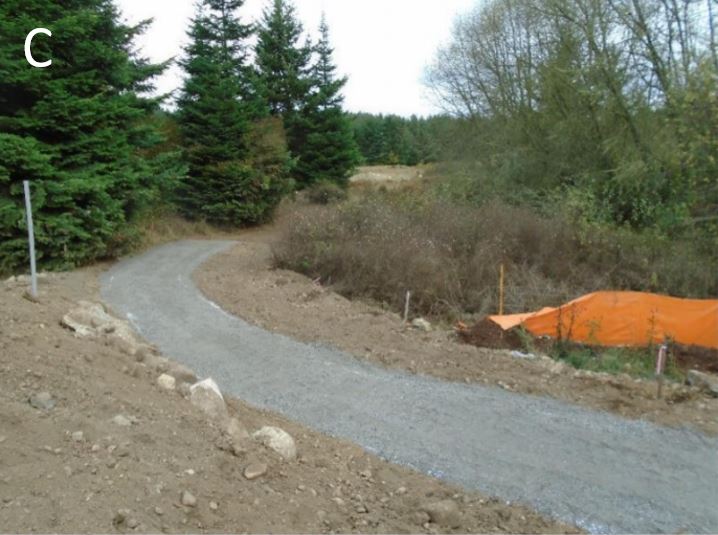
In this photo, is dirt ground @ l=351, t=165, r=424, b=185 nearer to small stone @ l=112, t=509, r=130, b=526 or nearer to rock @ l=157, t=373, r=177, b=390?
rock @ l=157, t=373, r=177, b=390

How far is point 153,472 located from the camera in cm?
351

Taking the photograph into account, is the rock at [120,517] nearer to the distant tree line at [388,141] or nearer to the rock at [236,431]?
the rock at [236,431]

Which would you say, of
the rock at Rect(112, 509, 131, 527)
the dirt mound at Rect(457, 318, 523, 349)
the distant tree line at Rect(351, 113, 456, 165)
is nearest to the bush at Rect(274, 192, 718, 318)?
the dirt mound at Rect(457, 318, 523, 349)

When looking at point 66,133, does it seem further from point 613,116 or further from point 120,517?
point 613,116

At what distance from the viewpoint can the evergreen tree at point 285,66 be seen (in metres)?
30.2

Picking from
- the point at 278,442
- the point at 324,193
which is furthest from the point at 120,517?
the point at 324,193

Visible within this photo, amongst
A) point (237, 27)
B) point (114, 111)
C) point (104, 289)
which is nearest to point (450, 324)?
point (104, 289)

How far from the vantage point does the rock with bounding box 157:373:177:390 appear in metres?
5.09

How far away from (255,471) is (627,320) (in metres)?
8.59

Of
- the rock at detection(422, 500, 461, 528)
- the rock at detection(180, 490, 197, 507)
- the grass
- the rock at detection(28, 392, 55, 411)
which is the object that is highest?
the rock at detection(28, 392, 55, 411)

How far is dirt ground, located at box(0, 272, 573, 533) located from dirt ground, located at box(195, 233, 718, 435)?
2685 millimetres

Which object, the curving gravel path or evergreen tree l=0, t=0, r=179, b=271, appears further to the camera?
evergreen tree l=0, t=0, r=179, b=271

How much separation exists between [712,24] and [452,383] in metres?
15.0

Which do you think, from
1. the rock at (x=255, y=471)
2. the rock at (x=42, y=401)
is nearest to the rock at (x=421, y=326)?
the rock at (x=255, y=471)
